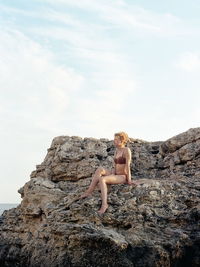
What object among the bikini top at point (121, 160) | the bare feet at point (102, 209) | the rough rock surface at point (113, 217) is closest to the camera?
the rough rock surface at point (113, 217)

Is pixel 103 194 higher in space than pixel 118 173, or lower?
lower

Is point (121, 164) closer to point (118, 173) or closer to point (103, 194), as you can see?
point (118, 173)

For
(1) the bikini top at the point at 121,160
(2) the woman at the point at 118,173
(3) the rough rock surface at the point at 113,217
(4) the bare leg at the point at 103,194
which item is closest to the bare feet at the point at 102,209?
(4) the bare leg at the point at 103,194

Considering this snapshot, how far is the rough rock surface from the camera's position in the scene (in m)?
12.3

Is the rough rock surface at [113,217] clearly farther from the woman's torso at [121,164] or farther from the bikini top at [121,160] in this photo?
the bikini top at [121,160]

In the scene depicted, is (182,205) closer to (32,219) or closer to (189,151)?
(189,151)

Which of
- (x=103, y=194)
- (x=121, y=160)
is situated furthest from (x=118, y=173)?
(x=103, y=194)

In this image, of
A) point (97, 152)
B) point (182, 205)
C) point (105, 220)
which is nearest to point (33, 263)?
point (105, 220)

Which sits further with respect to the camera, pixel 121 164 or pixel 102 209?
pixel 121 164

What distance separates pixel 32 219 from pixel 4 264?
77.8 inches

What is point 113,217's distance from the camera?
516 inches

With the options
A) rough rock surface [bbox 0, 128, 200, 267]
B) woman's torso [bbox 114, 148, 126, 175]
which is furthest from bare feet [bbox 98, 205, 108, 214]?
woman's torso [bbox 114, 148, 126, 175]

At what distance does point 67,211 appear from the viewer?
13.8 metres

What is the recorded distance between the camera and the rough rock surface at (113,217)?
12.3m
